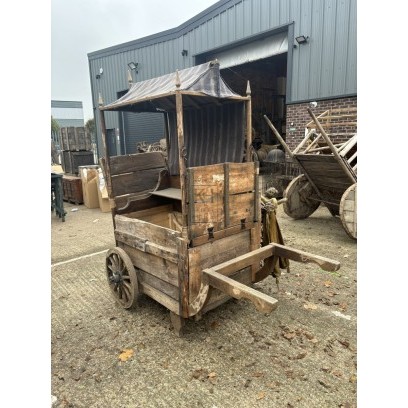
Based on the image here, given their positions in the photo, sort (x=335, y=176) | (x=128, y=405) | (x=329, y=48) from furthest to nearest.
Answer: (x=329, y=48), (x=335, y=176), (x=128, y=405)

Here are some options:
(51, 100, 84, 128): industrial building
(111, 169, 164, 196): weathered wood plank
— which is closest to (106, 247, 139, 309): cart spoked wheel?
(111, 169, 164, 196): weathered wood plank

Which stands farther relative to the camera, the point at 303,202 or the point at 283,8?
the point at 283,8

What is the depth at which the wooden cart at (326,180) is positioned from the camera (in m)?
5.77

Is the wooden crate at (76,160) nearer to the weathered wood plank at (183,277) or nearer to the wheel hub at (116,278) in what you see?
the wheel hub at (116,278)

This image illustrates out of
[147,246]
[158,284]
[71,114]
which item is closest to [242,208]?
[147,246]

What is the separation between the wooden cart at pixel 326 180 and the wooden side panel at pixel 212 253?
2935mm

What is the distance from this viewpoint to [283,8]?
10.1 metres

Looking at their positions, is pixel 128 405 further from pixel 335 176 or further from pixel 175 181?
pixel 335 176

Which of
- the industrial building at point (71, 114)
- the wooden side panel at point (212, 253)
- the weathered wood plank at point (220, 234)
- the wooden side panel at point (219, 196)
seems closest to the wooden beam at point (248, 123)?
the wooden side panel at point (219, 196)

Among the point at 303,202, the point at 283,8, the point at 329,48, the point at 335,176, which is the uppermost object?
the point at 283,8

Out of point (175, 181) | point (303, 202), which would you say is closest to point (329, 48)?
point (303, 202)

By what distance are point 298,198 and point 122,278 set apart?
5050 millimetres

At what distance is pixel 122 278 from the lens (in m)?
3.81
